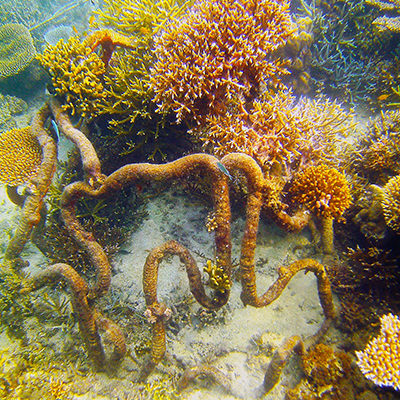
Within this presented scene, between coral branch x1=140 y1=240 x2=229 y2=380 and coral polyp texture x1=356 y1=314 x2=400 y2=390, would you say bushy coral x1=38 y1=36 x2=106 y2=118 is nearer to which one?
coral branch x1=140 y1=240 x2=229 y2=380

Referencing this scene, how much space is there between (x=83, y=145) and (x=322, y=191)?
3814 mm

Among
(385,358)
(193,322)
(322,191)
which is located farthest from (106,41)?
(385,358)

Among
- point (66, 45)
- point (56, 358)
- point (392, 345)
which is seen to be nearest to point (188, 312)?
point (56, 358)

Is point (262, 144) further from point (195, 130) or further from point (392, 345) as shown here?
point (392, 345)

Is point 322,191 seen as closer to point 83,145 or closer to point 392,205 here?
point 392,205

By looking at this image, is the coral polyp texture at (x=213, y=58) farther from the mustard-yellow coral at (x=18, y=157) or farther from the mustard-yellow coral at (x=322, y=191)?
the mustard-yellow coral at (x=18, y=157)

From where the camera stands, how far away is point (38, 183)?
13.7 ft

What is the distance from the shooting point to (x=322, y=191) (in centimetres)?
355

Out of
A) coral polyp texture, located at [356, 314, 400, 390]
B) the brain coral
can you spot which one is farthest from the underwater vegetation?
the brain coral

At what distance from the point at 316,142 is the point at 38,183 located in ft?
16.3

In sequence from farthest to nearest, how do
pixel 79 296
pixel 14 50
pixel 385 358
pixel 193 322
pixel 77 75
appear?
1. pixel 14 50
2. pixel 77 75
3. pixel 193 322
4. pixel 79 296
5. pixel 385 358

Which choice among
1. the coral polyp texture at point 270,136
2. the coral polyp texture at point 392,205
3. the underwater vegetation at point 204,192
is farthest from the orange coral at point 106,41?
the coral polyp texture at point 392,205

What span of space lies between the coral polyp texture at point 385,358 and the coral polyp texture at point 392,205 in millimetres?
1336

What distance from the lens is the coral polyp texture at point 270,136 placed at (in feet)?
11.6
